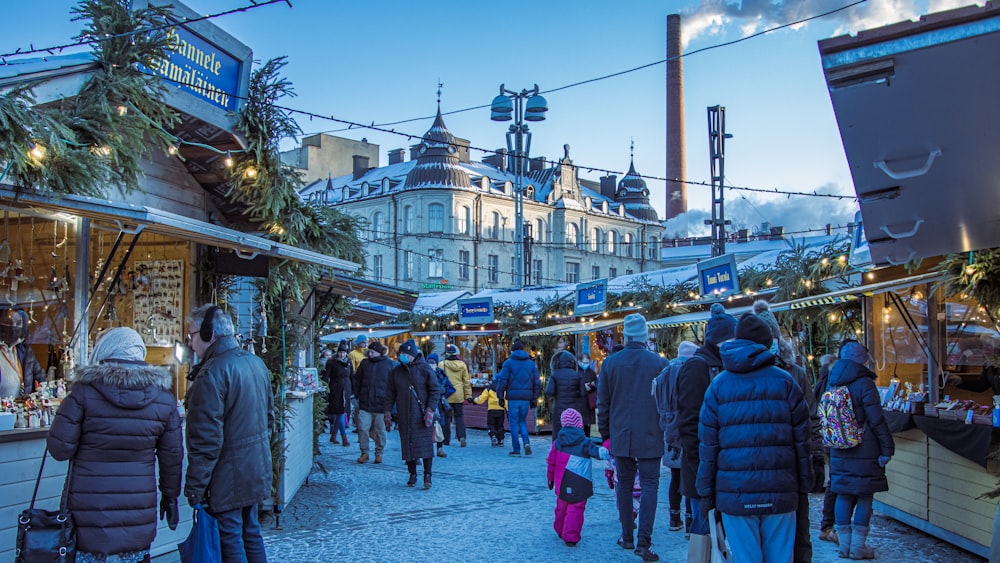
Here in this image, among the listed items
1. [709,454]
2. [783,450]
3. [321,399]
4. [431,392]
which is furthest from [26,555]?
[321,399]

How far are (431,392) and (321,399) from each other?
2114 mm

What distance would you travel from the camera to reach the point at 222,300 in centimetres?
877

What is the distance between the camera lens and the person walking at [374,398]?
500 inches

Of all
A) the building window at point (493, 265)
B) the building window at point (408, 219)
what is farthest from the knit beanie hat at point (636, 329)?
the building window at point (493, 265)

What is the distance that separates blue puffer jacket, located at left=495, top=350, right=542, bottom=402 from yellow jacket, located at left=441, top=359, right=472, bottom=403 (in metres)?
1.86

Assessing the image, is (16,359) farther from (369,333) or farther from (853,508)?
(369,333)

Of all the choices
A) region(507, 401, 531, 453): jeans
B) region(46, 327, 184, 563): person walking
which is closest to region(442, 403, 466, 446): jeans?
region(507, 401, 531, 453): jeans

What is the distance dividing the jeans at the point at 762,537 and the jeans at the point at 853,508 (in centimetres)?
257

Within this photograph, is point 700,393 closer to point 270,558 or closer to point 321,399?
point 270,558

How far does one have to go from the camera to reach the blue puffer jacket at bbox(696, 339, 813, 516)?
183 inches

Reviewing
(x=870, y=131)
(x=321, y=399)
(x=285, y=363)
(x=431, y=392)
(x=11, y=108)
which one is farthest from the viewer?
(x=321, y=399)

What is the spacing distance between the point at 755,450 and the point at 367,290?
9.19 metres

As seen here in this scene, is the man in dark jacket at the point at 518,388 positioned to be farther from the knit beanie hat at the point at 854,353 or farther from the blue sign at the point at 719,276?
the knit beanie hat at the point at 854,353

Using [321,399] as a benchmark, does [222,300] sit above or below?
above
